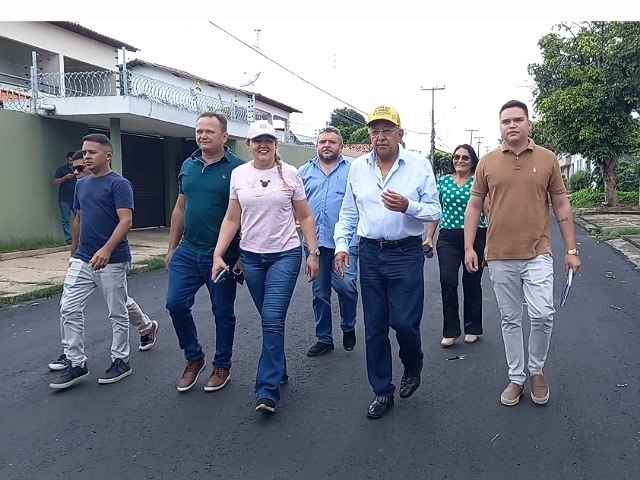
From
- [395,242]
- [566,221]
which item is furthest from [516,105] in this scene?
[395,242]

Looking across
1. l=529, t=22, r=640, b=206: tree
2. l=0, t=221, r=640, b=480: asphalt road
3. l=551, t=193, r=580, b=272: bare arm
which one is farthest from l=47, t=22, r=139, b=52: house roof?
l=551, t=193, r=580, b=272: bare arm

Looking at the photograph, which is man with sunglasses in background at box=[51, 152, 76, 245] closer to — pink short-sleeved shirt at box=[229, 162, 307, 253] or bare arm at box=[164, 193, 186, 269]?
bare arm at box=[164, 193, 186, 269]

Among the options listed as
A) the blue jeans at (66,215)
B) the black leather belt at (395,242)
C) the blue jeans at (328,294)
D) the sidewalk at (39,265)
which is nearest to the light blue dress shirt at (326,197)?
the blue jeans at (328,294)

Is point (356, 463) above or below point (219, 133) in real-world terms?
below

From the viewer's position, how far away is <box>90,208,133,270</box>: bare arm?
4598 millimetres

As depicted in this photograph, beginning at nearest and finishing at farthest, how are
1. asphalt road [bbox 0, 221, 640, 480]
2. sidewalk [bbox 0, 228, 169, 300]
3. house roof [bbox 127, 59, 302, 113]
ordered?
asphalt road [bbox 0, 221, 640, 480], sidewalk [bbox 0, 228, 169, 300], house roof [bbox 127, 59, 302, 113]

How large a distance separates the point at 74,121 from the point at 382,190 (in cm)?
1199

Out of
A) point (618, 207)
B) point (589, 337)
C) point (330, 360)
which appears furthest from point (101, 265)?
point (618, 207)

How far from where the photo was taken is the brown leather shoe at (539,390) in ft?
13.7

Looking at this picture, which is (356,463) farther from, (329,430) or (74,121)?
(74,121)

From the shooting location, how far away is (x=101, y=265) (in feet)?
15.1

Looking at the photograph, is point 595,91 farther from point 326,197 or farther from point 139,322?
point 139,322

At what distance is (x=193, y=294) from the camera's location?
4535 millimetres

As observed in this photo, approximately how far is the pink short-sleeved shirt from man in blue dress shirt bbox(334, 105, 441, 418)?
1.35ft
